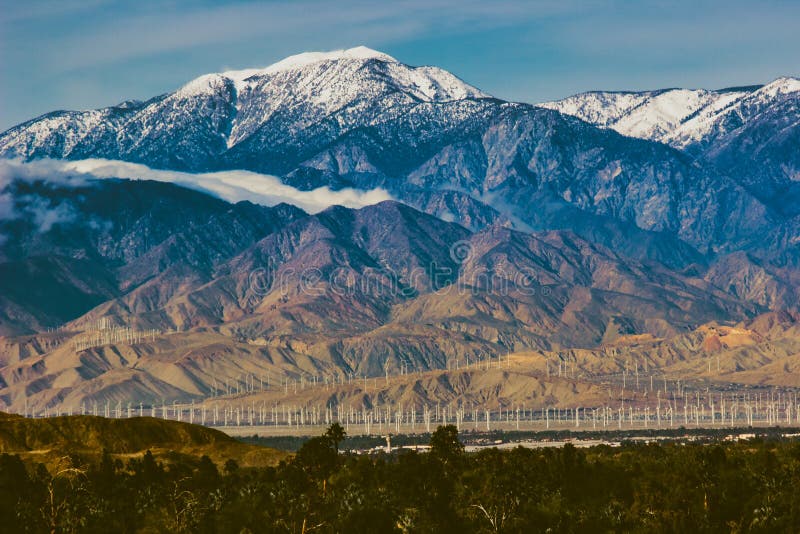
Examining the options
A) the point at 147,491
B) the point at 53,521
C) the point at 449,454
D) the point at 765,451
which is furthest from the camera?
the point at 765,451

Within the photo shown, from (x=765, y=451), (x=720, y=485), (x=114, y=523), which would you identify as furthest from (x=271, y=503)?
(x=765, y=451)

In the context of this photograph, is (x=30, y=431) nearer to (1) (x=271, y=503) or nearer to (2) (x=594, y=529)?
(1) (x=271, y=503)

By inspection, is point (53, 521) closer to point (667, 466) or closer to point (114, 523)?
point (114, 523)

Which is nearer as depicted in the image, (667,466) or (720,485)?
(720,485)

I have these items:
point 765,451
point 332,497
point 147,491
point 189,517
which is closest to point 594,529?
point 332,497

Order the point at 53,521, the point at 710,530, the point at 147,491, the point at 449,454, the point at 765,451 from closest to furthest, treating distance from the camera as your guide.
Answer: the point at 53,521 → the point at 710,530 → the point at 147,491 → the point at 449,454 → the point at 765,451

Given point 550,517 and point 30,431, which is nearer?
point 550,517
